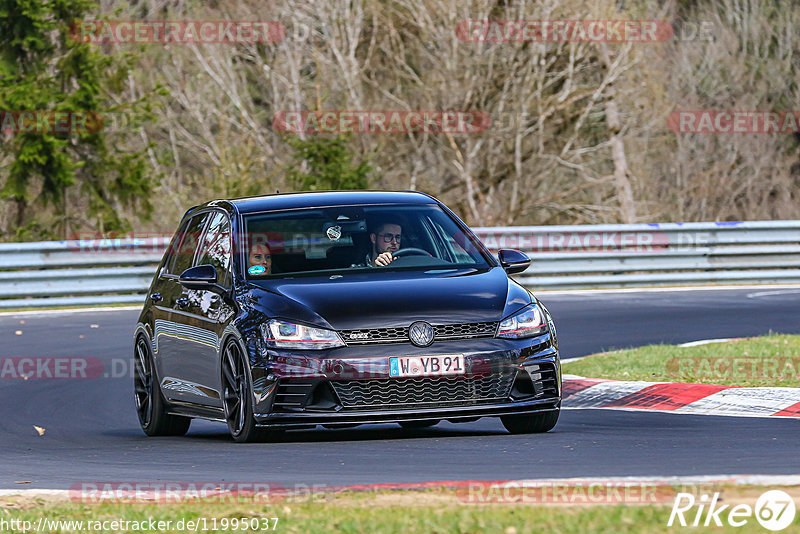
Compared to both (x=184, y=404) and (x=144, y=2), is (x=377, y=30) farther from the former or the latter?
(x=184, y=404)

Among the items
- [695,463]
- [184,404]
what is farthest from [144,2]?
[695,463]

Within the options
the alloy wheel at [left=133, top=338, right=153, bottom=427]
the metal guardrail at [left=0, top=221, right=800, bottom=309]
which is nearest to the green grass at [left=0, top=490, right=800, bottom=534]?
the alloy wheel at [left=133, top=338, right=153, bottom=427]

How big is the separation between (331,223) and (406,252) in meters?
0.52

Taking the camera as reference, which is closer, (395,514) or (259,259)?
(395,514)

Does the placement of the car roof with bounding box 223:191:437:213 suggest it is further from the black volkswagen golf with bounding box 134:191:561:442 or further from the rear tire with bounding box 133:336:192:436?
the rear tire with bounding box 133:336:192:436

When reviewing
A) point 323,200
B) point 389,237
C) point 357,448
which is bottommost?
point 357,448

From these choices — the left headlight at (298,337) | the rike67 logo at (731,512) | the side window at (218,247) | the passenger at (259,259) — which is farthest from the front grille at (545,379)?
the rike67 logo at (731,512)

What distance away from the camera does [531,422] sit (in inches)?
365

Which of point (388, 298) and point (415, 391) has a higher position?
point (388, 298)

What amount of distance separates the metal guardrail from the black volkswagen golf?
11.0 m

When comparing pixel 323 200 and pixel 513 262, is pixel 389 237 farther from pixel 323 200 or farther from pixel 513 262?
pixel 513 262

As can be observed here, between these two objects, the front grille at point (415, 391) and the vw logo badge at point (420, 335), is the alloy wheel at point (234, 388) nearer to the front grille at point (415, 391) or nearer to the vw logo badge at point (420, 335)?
the front grille at point (415, 391)

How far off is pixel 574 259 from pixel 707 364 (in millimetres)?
10073

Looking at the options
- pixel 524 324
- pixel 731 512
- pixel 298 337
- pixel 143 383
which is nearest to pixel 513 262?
pixel 524 324
